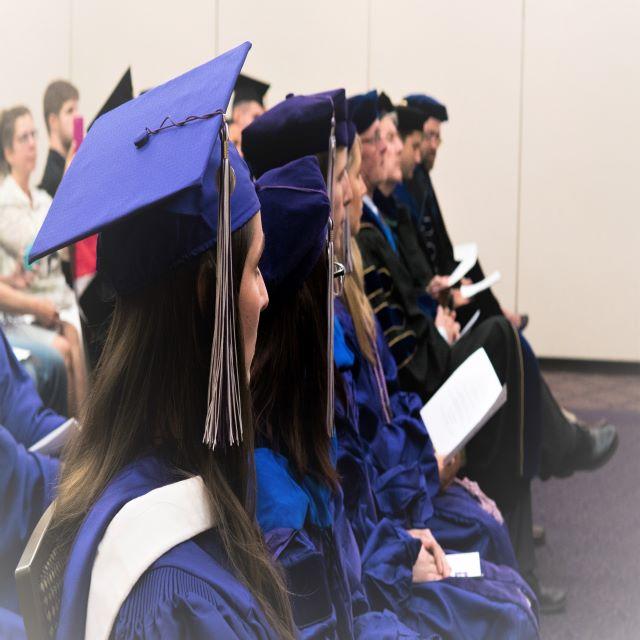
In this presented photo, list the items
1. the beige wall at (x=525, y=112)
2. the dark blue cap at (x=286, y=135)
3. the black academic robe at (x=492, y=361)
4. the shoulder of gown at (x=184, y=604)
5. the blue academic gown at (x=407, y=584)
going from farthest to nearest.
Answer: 1. the beige wall at (x=525, y=112)
2. the black academic robe at (x=492, y=361)
3. the dark blue cap at (x=286, y=135)
4. the blue academic gown at (x=407, y=584)
5. the shoulder of gown at (x=184, y=604)

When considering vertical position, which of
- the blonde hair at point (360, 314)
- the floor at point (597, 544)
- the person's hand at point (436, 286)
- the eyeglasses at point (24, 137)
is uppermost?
the eyeglasses at point (24, 137)

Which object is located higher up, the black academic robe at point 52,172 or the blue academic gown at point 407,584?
the black academic robe at point 52,172

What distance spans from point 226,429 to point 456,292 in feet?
10.5

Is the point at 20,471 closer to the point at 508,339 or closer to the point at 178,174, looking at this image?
the point at 178,174

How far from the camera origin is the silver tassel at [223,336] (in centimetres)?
103

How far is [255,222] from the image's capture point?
3.79ft

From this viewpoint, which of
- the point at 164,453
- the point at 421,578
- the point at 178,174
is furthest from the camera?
the point at 421,578

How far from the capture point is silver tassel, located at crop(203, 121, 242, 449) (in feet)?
3.38

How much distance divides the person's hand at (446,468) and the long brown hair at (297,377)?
92 cm

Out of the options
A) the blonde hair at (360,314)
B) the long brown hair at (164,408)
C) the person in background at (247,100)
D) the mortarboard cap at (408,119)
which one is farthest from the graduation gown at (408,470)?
the mortarboard cap at (408,119)

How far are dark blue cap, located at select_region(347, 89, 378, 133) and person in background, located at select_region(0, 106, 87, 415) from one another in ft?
3.63

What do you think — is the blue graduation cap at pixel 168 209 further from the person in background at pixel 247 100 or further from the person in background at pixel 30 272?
the person in background at pixel 247 100

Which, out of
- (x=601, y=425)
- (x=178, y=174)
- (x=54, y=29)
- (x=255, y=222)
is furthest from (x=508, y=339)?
(x=54, y=29)

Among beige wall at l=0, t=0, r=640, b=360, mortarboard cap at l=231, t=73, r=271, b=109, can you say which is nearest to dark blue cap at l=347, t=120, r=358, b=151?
mortarboard cap at l=231, t=73, r=271, b=109
